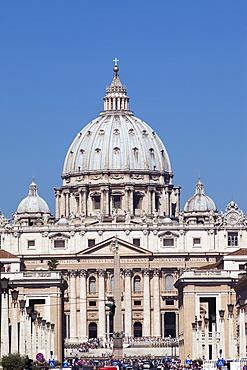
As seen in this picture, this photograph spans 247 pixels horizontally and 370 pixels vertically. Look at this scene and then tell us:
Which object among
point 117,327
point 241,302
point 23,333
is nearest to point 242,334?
point 241,302

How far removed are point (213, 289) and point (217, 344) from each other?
30.3 m

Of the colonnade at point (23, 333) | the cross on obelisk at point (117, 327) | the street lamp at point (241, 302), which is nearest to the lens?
the colonnade at point (23, 333)

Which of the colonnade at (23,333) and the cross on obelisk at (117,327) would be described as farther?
the cross on obelisk at (117,327)

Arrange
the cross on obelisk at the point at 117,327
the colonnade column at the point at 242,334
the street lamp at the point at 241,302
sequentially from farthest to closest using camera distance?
the cross on obelisk at the point at 117,327 < the street lamp at the point at 241,302 < the colonnade column at the point at 242,334

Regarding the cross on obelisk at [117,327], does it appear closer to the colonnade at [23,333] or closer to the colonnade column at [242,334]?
the colonnade at [23,333]

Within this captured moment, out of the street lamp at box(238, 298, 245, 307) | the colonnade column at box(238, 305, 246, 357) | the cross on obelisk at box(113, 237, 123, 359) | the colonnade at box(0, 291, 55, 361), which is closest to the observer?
the colonnade at box(0, 291, 55, 361)

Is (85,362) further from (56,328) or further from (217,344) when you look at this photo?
(217,344)

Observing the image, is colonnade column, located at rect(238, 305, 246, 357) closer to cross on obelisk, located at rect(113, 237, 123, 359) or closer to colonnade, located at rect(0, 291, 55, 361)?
colonnade, located at rect(0, 291, 55, 361)

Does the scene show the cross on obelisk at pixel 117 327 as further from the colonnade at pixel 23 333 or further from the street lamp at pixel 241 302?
the street lamp at pixel 241 302

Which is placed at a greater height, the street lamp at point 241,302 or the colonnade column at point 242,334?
the street lamp at point 241,302

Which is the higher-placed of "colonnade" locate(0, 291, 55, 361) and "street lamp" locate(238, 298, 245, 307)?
"street lamp" locate(238, 298, 245, 307)

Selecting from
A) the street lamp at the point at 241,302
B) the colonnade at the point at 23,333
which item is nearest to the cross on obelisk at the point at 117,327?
the colonnade at the point at 23,333

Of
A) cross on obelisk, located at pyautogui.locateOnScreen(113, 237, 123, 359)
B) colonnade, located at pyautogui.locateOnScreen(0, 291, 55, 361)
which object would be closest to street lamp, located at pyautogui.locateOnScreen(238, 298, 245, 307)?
cross on obelisk, located at pyautogui.locateOnScreen(113, 237, 123, 359)

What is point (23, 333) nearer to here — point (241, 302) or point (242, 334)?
point (242, 334)
